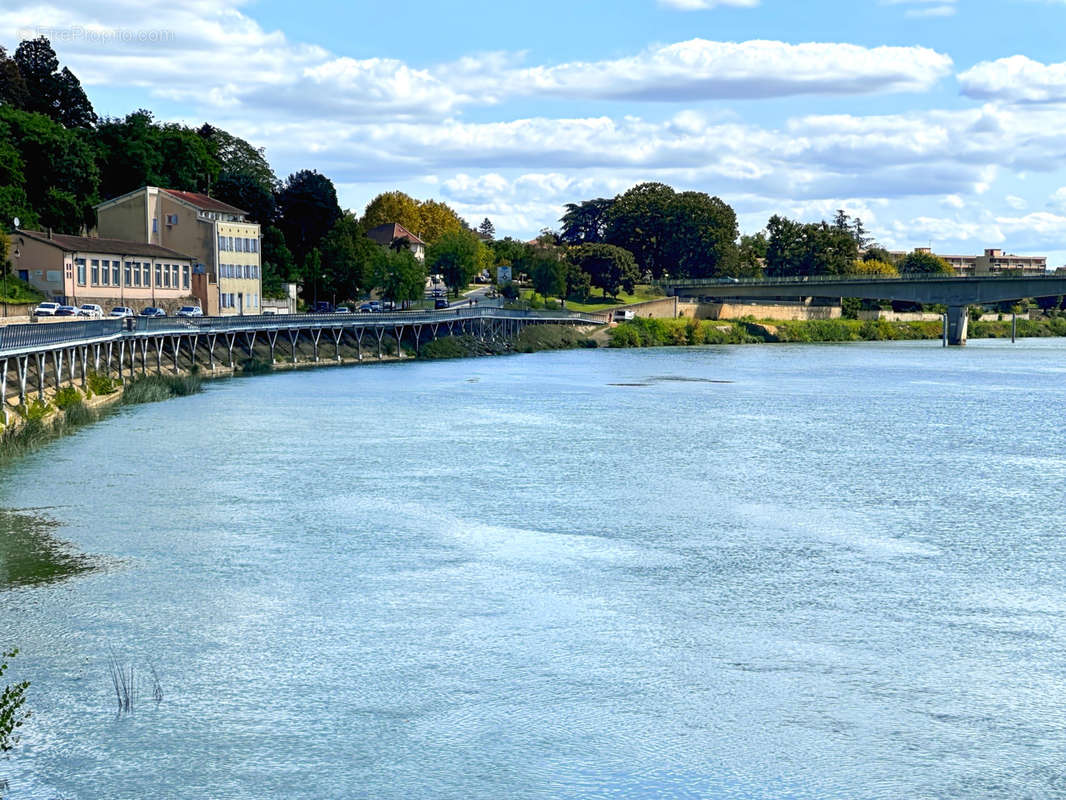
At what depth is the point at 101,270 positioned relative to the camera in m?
81.6

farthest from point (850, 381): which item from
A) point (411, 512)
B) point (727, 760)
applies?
point (727, 760)

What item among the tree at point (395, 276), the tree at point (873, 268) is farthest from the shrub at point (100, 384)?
the tree at point (873, 268)

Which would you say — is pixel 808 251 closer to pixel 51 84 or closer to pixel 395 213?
pixel 395 213

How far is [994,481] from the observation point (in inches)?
1448

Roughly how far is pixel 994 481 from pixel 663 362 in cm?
6022

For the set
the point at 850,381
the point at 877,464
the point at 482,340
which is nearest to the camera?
the point at 877,464

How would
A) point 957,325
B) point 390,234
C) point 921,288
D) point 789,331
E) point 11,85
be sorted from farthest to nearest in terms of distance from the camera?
point 390,234, point 789,331, point 957,325, point 921,288, point 11,85

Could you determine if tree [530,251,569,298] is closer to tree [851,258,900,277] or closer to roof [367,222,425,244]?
roof [367,222,425,244]

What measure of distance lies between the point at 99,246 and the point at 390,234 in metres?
81.1

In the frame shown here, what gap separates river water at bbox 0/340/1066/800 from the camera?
51.3 ft

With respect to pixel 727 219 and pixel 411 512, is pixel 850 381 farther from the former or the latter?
pixel 727 219

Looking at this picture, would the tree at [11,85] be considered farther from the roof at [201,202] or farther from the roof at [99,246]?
the roof at [99,246]

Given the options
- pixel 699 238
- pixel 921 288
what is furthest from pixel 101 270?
pixel 699 238

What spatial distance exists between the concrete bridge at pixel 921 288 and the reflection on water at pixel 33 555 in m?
108
